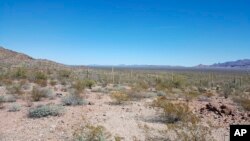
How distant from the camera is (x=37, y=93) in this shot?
1770 cm

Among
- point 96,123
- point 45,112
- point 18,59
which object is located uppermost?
point 18,59

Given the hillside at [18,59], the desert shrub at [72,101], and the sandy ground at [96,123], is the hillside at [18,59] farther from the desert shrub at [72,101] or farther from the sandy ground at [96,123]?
the sandy ground at [96,123]

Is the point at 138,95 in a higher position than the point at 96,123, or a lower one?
higher

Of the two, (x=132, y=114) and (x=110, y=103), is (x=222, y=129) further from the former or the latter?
(x=110, y=103)

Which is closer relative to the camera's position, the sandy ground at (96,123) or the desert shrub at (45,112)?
the sandy ground at (96,123)

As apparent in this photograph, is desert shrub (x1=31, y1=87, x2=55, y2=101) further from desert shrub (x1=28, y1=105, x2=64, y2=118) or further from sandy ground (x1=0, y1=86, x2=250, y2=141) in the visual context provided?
desert shrub (x1=28, y1=105, x2=64, y2=118)

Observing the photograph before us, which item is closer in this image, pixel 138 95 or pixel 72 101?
pixel 72 101

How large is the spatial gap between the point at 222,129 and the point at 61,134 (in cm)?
527

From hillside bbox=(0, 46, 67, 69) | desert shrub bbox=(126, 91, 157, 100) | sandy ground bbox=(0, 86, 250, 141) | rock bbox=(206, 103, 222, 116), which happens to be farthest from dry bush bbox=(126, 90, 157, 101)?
hillside bbox=(0, 46, 67, 69)

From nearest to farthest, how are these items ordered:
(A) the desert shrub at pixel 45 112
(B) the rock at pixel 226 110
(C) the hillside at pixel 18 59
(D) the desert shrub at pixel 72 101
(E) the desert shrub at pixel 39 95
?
(A) the desert shrub at pixel 45 112 → (B) the rock at pixel 226 110 → (D) the desert shrub at pixel 72 101 → (E) the desert shrub at pixel 39 95 → (C) the hillside at pixel 18 59

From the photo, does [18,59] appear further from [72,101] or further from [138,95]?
[72,101]

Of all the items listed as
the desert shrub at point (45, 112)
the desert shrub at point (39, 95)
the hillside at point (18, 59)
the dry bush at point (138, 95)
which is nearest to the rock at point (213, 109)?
the dry bush at point (138, 95)

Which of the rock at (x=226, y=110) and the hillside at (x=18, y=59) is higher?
the hillside at (x=18, y=59)

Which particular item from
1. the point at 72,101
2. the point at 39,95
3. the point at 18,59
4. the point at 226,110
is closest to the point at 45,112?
the point at 72,101
